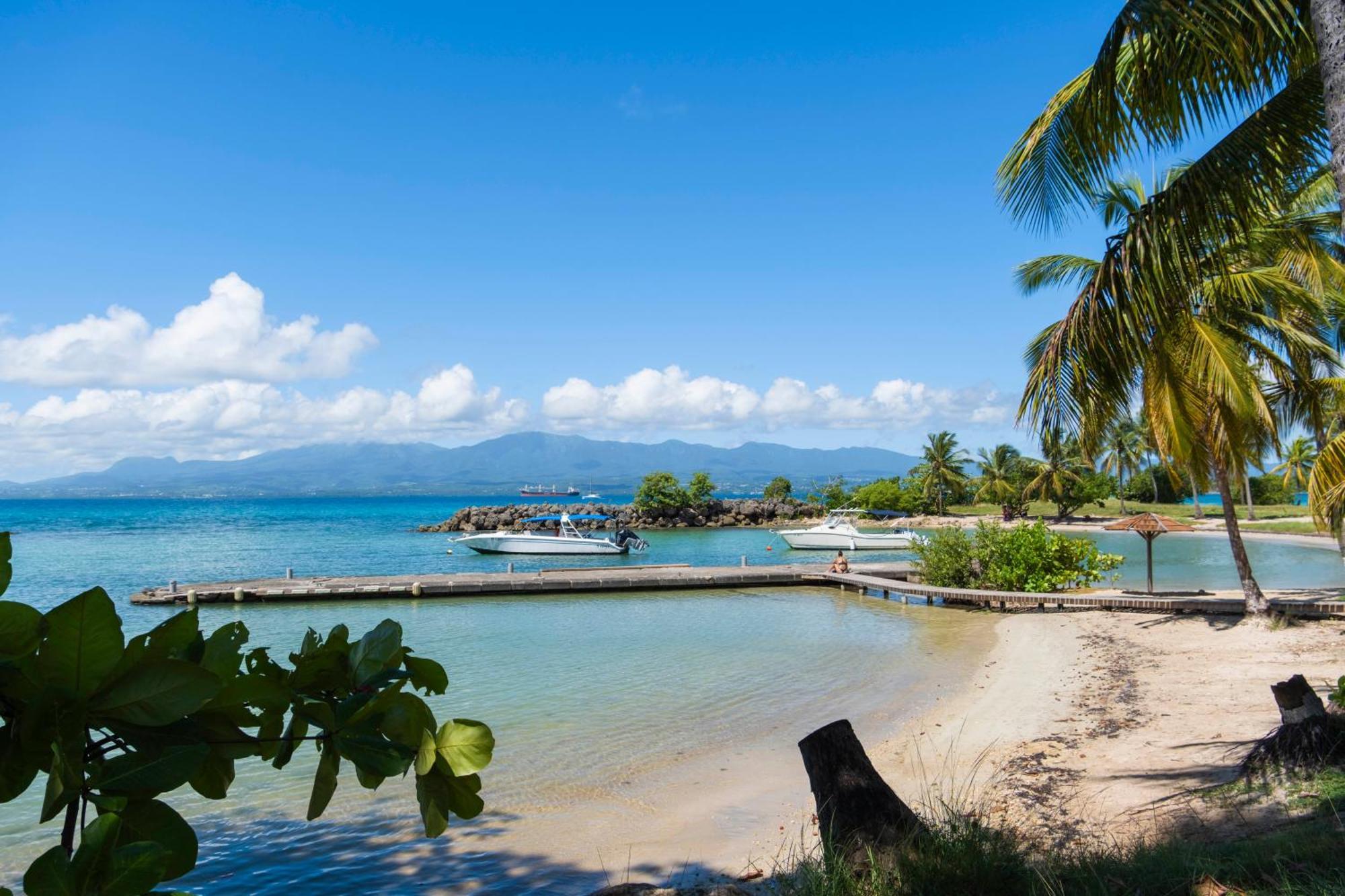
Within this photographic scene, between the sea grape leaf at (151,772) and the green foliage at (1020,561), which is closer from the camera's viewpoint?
the sea grape leaf at (151,772)

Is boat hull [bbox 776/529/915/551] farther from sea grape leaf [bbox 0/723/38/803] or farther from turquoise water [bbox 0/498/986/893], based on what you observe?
sea grape leaf [bbox 0/723/38/803]

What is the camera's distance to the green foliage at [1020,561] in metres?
22.4

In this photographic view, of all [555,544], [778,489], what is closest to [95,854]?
[555,544]

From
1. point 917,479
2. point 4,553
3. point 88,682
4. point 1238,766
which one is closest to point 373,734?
point 88,682

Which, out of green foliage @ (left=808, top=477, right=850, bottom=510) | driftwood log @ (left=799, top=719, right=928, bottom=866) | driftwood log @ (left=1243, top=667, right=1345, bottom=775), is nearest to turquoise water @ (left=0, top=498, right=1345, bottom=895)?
driftwood log @ (left=799, top=719, right=928, bottom=866)

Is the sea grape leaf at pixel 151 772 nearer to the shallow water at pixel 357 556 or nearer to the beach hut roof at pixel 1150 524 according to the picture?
the beach hut roof at pixel 1150 524

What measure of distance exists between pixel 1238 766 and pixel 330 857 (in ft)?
25.7

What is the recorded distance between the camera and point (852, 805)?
4742mm

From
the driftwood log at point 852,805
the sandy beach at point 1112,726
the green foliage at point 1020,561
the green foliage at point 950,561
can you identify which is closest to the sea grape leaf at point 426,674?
the driftwood log at point 852,805

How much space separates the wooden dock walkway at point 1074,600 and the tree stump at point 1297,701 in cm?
1096

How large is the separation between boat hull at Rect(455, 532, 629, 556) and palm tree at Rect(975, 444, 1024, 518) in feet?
128

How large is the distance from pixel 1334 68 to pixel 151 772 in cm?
597

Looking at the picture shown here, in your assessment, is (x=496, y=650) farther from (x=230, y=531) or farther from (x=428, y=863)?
(x=230, y=531)

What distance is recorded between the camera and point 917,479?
73.4m
